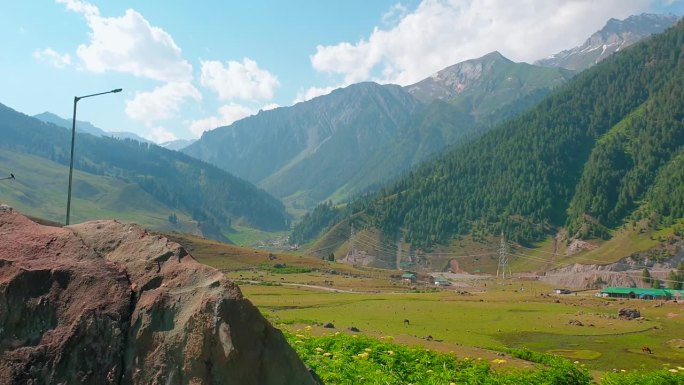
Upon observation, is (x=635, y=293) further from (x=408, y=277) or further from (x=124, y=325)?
(x=124, y=325)

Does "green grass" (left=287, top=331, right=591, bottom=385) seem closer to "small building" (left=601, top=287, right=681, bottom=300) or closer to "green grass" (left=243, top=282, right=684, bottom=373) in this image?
"green grass" (left=243, top=282, right=684, bottom=373)

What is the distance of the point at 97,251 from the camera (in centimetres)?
1048

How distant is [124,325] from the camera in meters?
9.20

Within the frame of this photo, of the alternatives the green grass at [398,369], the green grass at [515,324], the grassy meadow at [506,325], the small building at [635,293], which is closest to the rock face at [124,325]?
the green grass at [398,369]

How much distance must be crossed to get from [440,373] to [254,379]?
8.05 m

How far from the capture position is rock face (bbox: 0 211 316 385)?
8.70 meters

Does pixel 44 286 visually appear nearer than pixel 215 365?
No

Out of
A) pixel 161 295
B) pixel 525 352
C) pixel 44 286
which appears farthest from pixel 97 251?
pixel 525 352

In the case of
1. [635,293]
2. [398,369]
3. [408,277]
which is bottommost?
[408,277]

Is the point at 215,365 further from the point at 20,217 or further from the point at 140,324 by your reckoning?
the point at 20,217

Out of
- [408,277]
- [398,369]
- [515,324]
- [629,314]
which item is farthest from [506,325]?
[408,277]

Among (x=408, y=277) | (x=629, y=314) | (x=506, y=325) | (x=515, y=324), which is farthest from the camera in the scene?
(x=408, y=277)

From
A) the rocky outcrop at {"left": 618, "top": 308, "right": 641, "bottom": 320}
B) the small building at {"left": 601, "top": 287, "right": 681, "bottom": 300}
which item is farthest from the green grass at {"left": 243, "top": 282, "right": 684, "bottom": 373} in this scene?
the small building at {"left": 601, "top": 287, "right": 681, "bottom": 300}

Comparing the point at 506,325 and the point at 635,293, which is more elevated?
the point at 506,325
